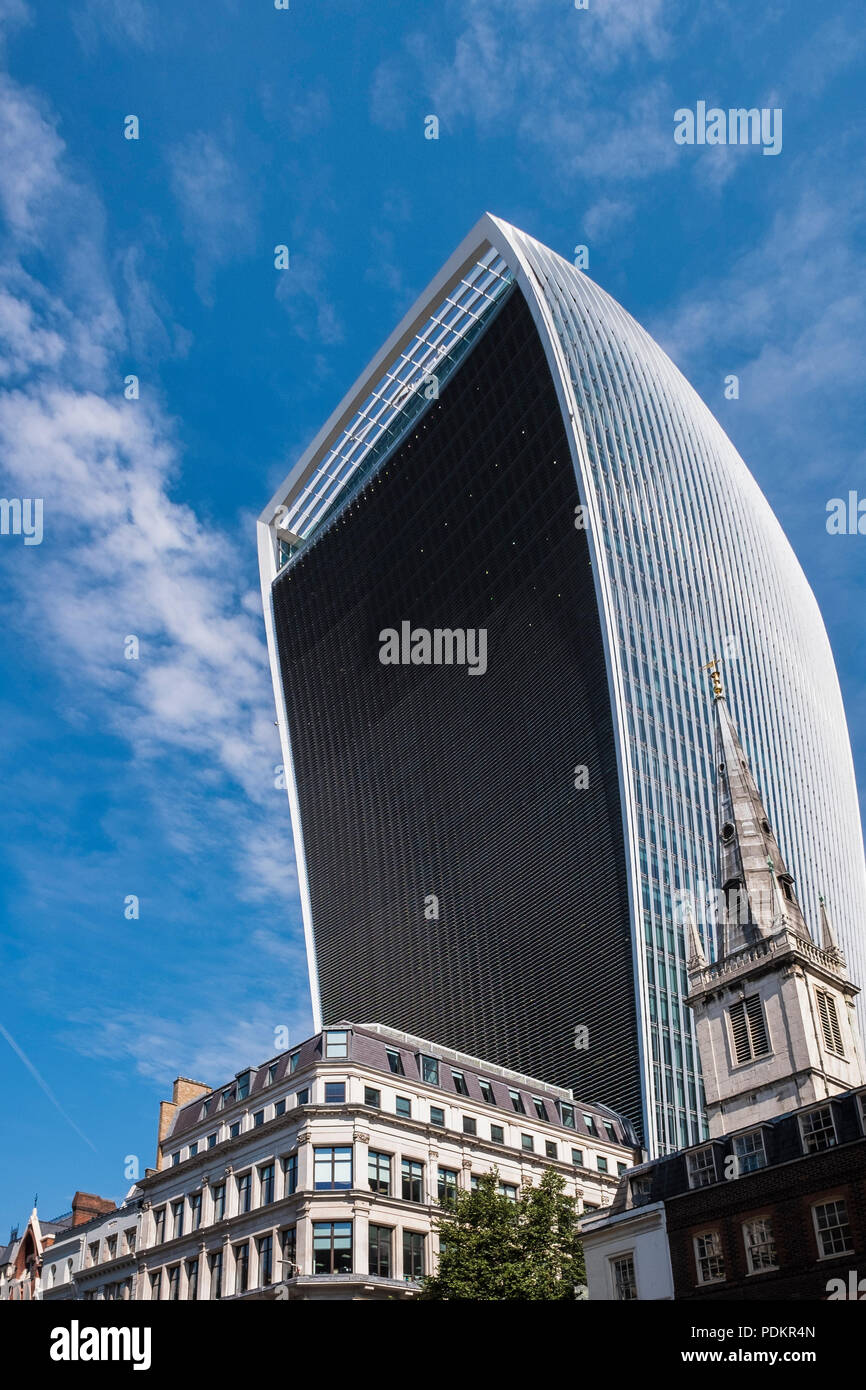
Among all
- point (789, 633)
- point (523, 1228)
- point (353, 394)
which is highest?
point (353, 394)

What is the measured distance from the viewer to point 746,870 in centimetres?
7256

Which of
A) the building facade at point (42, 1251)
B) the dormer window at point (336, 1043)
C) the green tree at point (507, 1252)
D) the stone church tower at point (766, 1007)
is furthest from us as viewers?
the building facade at point (42, 1251)

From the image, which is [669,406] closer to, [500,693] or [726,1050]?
[500,693]

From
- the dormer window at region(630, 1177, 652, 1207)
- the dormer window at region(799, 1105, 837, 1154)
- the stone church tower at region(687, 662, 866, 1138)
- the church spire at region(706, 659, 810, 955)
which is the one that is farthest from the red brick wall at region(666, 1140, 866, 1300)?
the church spire at region(706, 659, 810, 955)

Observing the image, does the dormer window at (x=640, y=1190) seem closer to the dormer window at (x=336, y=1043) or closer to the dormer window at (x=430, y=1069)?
the dormer window at (x=430, y=1069)

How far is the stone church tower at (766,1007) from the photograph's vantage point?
201 feet

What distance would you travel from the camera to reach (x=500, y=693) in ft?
456

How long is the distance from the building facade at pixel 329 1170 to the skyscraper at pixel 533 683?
79.6 ft

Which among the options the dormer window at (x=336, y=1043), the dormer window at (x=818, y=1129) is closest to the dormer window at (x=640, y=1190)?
the dormer window at (x=818, y=1129)

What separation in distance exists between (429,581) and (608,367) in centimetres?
3633

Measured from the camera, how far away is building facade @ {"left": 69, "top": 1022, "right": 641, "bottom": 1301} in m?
61.7

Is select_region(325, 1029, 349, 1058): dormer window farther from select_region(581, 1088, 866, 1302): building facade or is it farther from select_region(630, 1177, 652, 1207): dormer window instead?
select_region(630, 1177, 652, 1207): dormer window

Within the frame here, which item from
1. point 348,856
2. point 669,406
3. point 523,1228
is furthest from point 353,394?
point 523,1228
